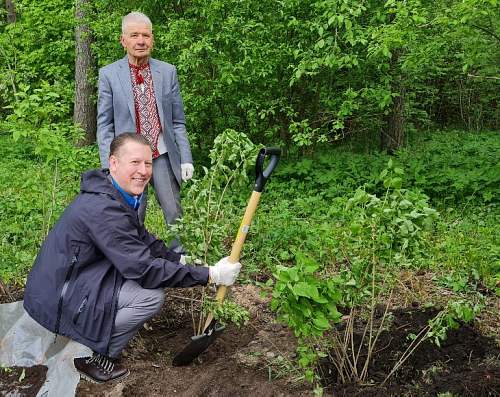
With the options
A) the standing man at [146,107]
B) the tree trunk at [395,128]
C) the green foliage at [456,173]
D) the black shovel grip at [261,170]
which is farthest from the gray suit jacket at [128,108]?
the tree trunk at [395,128]

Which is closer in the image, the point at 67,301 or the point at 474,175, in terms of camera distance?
the point at 67,301

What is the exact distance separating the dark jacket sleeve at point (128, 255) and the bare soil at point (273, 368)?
55 centimetres

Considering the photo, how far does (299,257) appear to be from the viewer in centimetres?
257

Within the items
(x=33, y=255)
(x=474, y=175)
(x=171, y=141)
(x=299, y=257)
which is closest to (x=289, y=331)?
(x=299, y=257)

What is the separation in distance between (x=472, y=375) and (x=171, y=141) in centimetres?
250

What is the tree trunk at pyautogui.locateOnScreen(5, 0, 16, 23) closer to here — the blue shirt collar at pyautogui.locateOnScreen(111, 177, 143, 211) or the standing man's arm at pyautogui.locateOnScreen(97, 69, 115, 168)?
the standing man's arm at pyautogui.locateOnScreen(97, 69, 115, 168)

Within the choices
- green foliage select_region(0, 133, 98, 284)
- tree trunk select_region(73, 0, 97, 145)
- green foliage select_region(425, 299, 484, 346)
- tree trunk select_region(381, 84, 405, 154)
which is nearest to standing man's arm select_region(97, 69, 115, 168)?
green foliage select_region(0, 133, 98, 284)

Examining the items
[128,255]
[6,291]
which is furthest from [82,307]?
[6,291]

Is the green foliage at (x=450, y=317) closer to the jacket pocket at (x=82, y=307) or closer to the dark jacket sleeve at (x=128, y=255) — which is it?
the dark jacket sleeve at (x=128, y=255)

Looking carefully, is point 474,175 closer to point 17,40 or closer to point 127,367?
point 127,367

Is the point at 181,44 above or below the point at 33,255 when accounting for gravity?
above

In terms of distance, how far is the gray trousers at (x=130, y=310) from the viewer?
304 centimetres

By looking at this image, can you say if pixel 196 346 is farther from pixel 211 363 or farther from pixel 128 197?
pixel 128 197

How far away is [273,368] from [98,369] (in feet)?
3.08
